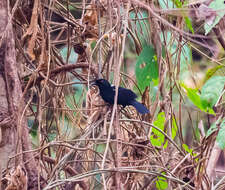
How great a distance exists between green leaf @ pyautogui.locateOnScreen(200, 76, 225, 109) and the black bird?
876 millimetres

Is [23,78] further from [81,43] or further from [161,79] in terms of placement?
[161,79]

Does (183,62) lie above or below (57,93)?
above

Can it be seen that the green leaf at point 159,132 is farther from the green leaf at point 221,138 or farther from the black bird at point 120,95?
the green leaf at point 221,138

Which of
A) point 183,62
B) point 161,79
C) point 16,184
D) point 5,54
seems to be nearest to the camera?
point 16,184

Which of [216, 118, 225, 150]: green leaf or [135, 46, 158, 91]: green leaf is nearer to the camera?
[216, 118, 225, 150]: green leaf

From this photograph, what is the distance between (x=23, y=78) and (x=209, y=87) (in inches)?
50.9

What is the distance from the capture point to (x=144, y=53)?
2045mm

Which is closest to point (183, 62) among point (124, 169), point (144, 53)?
point (144, 53)

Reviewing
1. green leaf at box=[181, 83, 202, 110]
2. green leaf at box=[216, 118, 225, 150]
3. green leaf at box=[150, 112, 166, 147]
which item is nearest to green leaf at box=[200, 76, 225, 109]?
green leaf at box=[216, 118, 225, 150]

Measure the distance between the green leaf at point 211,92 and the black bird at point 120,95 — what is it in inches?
34.5

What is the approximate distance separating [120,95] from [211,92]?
46.3 inches

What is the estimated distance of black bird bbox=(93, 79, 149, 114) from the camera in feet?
8.61

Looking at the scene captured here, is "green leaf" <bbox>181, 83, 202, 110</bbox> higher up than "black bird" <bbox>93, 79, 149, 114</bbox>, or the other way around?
"green leaf" <bbox>181, 83, 202, 110</bbox>

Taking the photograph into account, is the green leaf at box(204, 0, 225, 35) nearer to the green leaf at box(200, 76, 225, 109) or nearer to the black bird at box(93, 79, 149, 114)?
the green leaf at box(200, 76, 225, 109)
